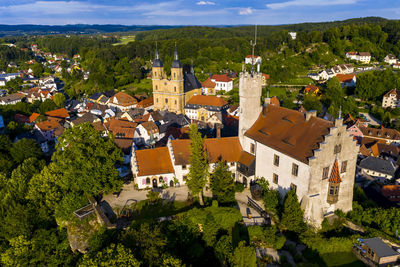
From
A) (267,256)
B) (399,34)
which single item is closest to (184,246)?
(267,256)

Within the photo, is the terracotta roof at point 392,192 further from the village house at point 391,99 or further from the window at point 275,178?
the village house at point 391,99

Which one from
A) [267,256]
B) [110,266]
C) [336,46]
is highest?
[336,46]

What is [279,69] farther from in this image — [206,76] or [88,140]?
[88,140]

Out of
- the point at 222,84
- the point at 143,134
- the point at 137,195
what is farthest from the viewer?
the point at 222,84

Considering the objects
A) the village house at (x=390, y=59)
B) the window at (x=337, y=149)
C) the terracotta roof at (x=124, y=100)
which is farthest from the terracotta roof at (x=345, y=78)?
the window at (x=337, y=149)

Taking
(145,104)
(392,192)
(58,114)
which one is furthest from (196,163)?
(58,114)

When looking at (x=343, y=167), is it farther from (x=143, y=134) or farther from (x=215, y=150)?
(x=143, y=134)

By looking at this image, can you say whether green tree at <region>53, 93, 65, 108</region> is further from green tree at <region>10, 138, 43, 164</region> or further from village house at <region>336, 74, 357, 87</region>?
village house at <region>336, 74, 357, 87</region>
